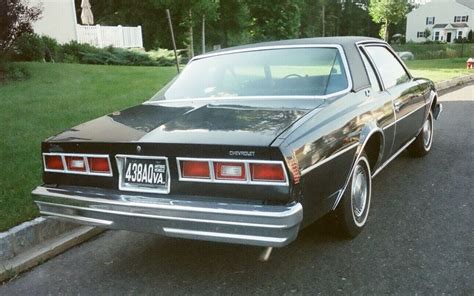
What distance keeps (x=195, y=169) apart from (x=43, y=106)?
7.12 m

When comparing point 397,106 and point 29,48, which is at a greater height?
point 29,48

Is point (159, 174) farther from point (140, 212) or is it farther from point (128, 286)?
point (128, 286)

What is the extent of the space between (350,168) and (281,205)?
906 mm

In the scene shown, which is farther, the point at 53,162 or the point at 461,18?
the point at 461,18

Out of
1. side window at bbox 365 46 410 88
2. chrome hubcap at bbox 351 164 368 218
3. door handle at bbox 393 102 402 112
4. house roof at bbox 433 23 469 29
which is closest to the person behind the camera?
chrome hubcap at bbox 351 164 368 218

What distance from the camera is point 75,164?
10.8 feet

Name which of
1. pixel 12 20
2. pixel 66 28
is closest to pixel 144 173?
pixel 12 20

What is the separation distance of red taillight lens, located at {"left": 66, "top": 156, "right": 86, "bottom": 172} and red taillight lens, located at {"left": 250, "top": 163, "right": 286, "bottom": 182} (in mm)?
1226

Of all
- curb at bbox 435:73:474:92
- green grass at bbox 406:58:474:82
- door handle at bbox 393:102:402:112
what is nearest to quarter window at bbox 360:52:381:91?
door handle at bbox 393:102:402:112

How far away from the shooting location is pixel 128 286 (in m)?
3.12

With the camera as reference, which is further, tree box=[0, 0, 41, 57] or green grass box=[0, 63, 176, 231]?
tree box=[0, 0, 41, 57]

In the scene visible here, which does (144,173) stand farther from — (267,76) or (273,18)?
(273,18)

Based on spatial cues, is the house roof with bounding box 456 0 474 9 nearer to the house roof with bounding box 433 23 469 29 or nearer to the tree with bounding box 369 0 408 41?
the house roof with bounding box 433 23 469 29

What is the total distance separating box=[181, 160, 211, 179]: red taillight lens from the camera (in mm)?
2824
